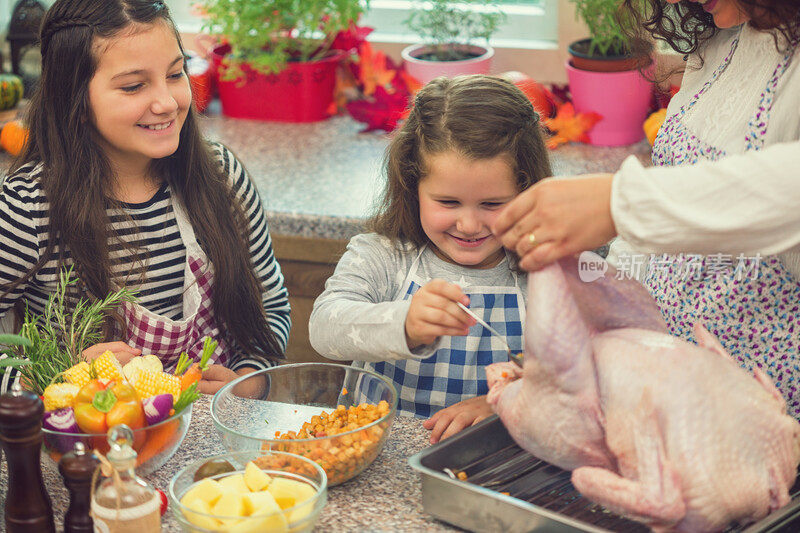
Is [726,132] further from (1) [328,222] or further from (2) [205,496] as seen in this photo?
(1) [328,222]

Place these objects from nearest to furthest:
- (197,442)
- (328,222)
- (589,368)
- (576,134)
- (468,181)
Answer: (589,368) < (197,442) < (468,181) < (328,222) < (576,134)

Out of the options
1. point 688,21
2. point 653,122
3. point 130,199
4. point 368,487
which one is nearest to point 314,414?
point 368,487

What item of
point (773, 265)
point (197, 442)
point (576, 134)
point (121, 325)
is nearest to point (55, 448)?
point (197, 442)

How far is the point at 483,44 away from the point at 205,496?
1.80m

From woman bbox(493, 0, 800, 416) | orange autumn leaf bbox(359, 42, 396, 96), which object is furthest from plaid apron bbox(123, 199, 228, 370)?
orange autumn leaf bbox(359, 42, 396, 96)

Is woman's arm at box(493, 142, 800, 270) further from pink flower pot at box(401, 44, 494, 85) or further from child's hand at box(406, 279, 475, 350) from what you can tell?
pink flower pot at box(401, 44, 494, 85)

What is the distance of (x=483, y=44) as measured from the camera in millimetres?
2512

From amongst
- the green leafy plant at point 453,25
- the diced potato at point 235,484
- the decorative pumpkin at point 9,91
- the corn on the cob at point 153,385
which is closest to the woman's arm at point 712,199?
the diced potato at point 235,484

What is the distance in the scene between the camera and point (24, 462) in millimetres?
952

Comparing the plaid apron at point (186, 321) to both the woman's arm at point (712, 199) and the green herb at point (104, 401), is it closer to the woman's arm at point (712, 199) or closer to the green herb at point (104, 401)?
the green herb at point (104, 401)

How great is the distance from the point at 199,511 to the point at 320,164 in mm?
1448

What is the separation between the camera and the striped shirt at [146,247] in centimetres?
153

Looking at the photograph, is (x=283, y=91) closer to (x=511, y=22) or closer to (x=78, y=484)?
(x=511, y=22)

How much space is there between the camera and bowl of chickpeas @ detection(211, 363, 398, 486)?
1.08 meters
